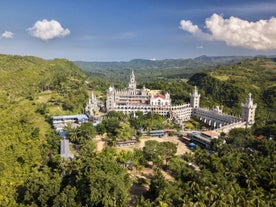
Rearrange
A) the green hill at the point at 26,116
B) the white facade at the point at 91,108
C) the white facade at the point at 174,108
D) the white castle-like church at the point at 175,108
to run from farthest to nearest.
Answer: the white facade at the point at 91,108 < the white facade at the point at 174,108 < the white castle-like church at the point at 175,108 < the green hill at the point at 26,116

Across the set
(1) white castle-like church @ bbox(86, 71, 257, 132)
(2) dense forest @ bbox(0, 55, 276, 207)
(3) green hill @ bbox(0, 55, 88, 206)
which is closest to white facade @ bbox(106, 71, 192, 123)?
(1) white castle-like church @ bbox(86, 71, 257, 132)

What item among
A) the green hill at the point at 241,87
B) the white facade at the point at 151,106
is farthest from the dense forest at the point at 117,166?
the green hill at the point at 241,87

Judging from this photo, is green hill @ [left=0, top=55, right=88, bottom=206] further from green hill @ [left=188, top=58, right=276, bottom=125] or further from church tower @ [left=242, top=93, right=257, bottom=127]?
green hill @ [left=188, top=58, right=276, bottom=125]

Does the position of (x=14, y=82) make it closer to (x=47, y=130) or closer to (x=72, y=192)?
(x=47, y=130)

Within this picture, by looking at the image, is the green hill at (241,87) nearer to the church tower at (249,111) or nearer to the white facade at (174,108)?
the white facade at (174,108)

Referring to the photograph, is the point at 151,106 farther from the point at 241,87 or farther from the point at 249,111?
the point at 241,87

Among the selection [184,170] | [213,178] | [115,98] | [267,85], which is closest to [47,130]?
[115,98]

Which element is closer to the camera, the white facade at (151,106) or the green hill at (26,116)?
the green hill at (26,116)
